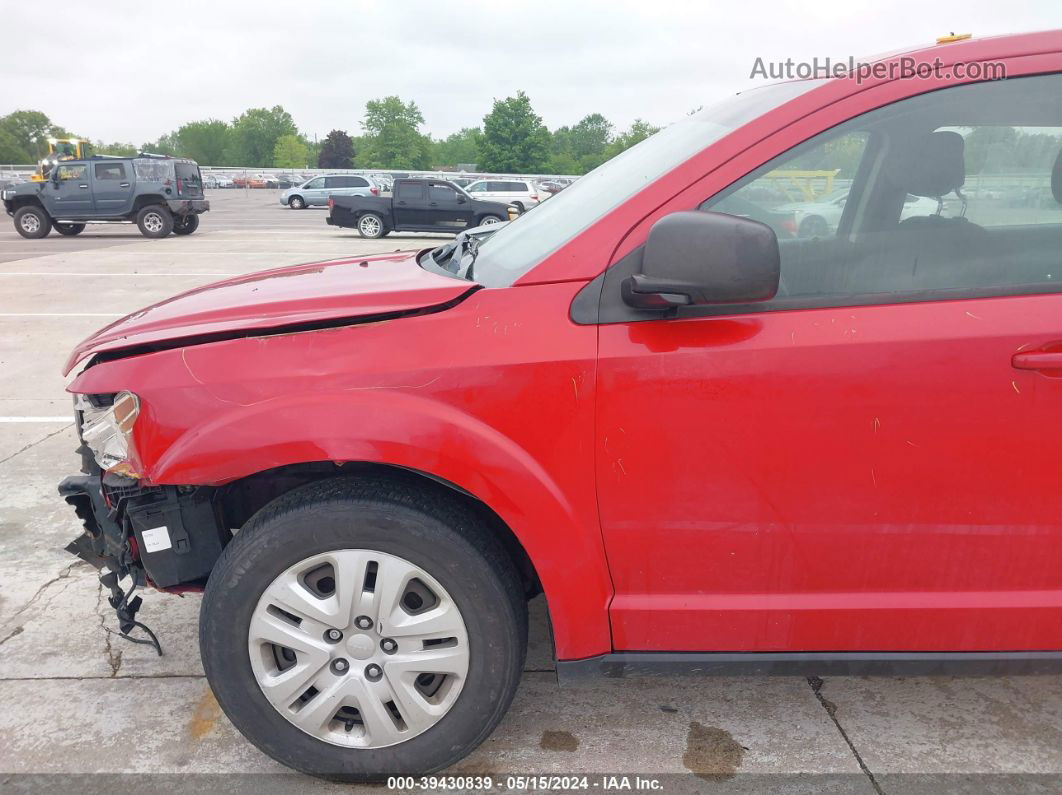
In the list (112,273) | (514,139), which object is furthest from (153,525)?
(514,139)

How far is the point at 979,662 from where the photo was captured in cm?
202

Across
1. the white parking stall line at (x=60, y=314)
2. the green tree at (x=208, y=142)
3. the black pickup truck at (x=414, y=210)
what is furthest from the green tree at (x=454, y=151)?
the white parking stall line at (x=60, y=314)

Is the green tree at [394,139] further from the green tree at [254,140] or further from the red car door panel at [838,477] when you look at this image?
the red car door panel at [838,477]

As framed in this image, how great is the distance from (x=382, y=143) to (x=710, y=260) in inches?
4095

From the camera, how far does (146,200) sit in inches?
744

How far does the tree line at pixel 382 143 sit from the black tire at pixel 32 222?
2328 cm

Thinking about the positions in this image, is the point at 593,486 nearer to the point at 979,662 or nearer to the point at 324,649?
the point at 324,649

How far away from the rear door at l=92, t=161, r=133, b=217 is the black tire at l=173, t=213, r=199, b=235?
106cm

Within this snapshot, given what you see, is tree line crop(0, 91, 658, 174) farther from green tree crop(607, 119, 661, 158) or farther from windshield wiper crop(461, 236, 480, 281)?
windshield wiper crop(461, 236, 480, 281)

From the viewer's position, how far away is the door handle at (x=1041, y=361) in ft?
5.96

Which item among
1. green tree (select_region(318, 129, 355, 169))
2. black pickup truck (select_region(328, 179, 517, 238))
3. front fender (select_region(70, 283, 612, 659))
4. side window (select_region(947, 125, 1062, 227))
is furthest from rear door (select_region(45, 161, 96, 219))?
green tree (select_region(318, 129, 355, 169))

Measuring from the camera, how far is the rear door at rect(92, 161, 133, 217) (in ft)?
61.6

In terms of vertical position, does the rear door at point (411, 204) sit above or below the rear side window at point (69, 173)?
below

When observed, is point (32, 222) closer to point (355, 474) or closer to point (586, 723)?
point (355, 474)
